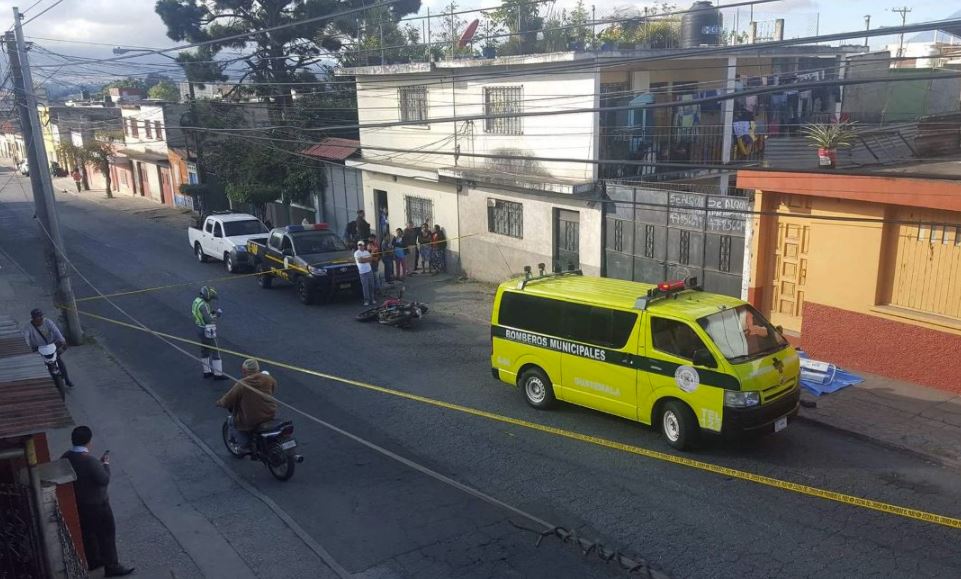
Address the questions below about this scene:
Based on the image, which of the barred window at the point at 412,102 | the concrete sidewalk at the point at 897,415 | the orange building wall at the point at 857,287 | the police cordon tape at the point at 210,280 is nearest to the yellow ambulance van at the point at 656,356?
the concrete sidewalk at the point at 897,415

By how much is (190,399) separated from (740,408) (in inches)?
359

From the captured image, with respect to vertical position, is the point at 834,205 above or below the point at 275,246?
above

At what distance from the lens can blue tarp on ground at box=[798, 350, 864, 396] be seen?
12.0 m

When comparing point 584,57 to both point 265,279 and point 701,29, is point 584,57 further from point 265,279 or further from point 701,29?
point 265,279

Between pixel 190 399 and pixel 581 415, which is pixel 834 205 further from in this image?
pixel 190 399

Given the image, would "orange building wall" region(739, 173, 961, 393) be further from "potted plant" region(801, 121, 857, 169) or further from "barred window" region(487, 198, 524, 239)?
"barred window" region(487, 198, 524, 239)

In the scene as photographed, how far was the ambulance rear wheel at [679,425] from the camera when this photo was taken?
10070mm

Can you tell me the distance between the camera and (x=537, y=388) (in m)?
→ 12.1

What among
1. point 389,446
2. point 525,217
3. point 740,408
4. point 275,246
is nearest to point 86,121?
point 275,246

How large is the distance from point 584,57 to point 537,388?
342 inches

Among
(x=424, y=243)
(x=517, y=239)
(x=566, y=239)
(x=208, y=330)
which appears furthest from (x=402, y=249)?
(x=208, y=330)

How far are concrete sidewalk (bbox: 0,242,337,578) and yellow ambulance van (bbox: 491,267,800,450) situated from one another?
4.60 meters

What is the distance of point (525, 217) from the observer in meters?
20.2

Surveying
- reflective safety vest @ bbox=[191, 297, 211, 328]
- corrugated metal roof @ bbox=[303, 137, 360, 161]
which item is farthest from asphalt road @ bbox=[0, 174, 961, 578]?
corrugated metal roof @ bbox=[303, 137, 360, 161]
